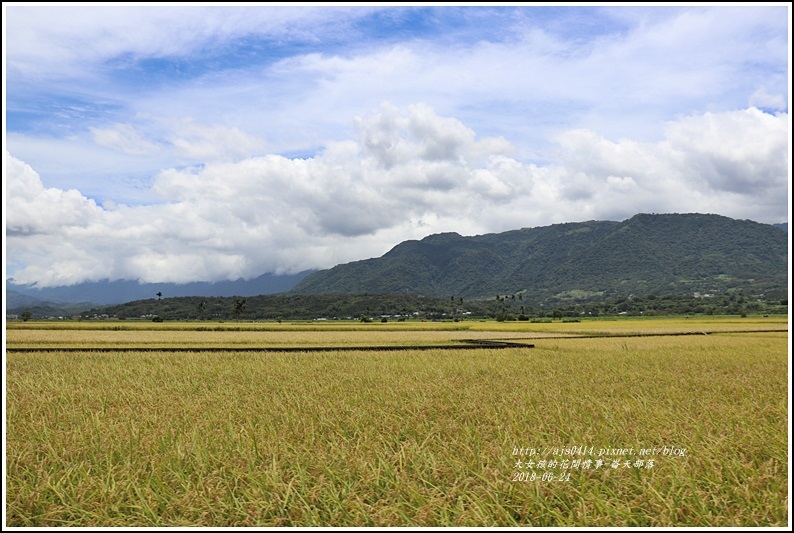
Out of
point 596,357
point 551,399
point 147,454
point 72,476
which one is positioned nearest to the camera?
point 72,476

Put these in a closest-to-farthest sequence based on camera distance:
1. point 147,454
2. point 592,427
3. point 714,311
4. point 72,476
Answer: point 72,476 → point 147,454 → point 592,427 → point 714,311

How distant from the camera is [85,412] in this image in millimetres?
15773

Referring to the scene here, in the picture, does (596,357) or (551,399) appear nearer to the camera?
(551,399)

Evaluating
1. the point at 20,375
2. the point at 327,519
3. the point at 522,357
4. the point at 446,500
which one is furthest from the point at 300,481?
the point at 522,357

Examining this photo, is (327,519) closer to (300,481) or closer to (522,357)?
(300,481)

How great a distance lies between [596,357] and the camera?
35.3 meters

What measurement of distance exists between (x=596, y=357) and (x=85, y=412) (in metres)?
29.4

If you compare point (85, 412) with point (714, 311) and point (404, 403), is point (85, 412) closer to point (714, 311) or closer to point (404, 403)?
point (404, 403)

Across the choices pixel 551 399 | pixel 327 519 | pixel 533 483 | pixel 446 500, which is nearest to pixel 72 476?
pixel 327 519

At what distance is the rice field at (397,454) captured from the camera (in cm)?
770

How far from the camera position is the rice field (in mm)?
7699

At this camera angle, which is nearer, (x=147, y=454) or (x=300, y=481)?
(x=300, y=481)

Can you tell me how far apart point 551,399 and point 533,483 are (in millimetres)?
9574

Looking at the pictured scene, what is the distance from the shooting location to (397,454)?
10.1 m
